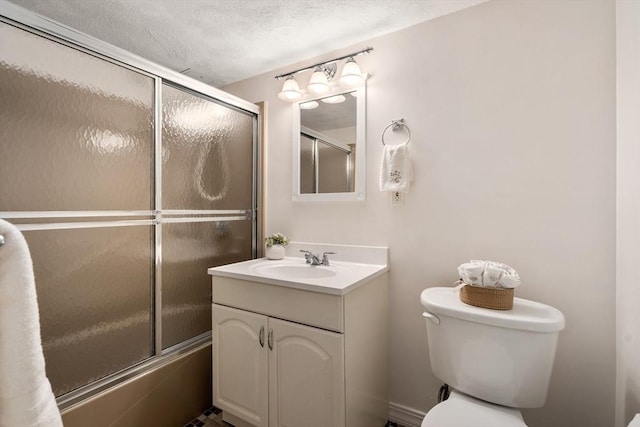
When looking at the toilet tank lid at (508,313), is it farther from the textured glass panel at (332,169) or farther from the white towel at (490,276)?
the textured glass panel at (332,169)

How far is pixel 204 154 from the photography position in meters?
1.86

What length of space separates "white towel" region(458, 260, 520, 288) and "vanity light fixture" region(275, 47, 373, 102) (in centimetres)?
120

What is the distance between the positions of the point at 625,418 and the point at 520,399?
0.40 meters

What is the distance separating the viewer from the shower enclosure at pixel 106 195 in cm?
117

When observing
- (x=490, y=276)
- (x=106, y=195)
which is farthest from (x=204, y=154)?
(x=490, y=276)

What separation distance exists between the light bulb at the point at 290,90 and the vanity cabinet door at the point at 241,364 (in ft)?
4.46

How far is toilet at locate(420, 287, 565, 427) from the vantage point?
3.64 feet

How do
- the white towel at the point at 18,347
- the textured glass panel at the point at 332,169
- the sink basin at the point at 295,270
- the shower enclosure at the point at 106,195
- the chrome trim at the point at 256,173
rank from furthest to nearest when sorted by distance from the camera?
the chrome trim at the point at 256,173 → the textured glass panel at the point at 332,169 → the sink basin at the point at 295,270 → the shower enclosure at the point at 106,195 → the white towel at the point at 18,347

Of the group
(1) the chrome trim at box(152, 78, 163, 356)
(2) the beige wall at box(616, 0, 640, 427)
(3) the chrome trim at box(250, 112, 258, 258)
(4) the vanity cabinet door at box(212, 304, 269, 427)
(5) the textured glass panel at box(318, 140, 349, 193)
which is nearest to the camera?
(2) the beige wall at box(616, 0, 640, 427)

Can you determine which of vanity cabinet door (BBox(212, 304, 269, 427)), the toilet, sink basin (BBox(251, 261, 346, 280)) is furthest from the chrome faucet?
the toilet

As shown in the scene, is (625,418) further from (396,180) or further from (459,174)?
(396,180)

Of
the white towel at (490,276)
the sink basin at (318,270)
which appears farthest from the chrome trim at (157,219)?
the white towel at (490,276)

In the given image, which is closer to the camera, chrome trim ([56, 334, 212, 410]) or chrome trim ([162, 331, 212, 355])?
chrome trim ([56, 334, 212, 410])

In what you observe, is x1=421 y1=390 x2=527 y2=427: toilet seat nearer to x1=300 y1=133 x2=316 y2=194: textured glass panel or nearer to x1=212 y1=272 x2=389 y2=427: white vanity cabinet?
x1=212 y1=272 x2=389 y2=427: white vanity cabinet
